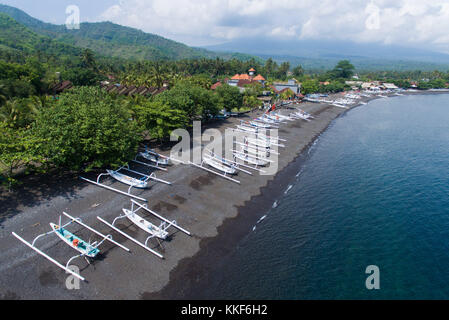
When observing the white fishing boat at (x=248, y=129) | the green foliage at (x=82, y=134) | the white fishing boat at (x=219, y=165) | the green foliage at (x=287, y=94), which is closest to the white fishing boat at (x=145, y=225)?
the green foliage at (x=82, y=134)

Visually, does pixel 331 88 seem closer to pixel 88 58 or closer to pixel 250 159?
pixel 250 159

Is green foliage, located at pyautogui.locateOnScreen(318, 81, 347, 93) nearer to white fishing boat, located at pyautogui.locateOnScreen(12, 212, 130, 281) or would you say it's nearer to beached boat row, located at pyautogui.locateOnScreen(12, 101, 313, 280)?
beached boat row, located at pyautogui.locateOnScreen(12, 101, 313, 280)

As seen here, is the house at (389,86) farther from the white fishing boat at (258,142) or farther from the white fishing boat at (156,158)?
the white fishing boat at (156,158)

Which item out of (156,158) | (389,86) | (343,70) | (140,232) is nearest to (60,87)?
(156,158)

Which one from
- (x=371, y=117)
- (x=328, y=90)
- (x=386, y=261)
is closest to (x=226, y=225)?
(x=386, y=261)

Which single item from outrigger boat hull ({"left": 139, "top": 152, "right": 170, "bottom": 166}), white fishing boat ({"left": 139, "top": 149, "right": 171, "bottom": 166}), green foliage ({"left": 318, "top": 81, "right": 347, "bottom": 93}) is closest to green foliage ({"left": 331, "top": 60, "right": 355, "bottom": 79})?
green foliage ({"left": 318, "top": 81, "right": 347, "bottom": 93})
